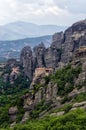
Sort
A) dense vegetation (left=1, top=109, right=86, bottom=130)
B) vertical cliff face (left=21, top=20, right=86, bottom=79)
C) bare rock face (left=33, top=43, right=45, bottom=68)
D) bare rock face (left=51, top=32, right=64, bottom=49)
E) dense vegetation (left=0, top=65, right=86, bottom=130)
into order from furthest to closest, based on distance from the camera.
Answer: bare rock face (left=51, top=32, right=64, bottom=49) → bare rock face (left=33, top=43, right=45, bottom=68) → vertical cliff face (left=21, top=20, right=86, bottom=79) → dense vegetation (left=0, top=65, right=86, bottom=130) → dense vegetation (left=1, top=109, right=86, bottom=130)

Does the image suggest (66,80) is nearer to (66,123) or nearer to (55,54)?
(66,123)

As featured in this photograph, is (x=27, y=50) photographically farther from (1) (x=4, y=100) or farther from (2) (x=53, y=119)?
(2) (x=53, y=119)

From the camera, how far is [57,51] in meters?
138

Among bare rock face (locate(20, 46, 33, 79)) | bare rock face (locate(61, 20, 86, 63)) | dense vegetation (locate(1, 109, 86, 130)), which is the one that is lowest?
dense vegetation (locate(1, 109, 86, 130))

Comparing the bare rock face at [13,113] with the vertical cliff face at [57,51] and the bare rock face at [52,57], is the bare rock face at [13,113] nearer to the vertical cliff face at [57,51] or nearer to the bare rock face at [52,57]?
the vertical cliff face at [57,51]

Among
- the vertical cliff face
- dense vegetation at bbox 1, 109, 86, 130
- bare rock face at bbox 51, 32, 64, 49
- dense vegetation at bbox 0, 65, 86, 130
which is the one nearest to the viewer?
dense vegetation at bbox 1, 109, 86, 130

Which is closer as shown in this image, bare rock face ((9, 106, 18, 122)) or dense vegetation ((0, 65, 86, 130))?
dense vegetation ((0, 65, 86, 130))

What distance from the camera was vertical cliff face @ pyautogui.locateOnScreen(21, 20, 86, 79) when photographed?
13625 cm

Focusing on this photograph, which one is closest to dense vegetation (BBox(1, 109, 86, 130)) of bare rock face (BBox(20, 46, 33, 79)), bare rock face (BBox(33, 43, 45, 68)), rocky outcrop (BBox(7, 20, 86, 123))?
rocky outcrop (BBox(7, 20, 86, 123))

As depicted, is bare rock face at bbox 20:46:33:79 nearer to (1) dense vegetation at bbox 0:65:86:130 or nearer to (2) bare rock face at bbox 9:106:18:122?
(1) dense vegetation at bbox 0:65:86:130

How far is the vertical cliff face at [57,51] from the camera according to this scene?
136 meters

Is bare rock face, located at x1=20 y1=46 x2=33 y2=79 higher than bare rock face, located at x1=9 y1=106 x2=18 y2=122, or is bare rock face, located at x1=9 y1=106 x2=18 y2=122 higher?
bare rock face, located at x1=20 y1=46 x2=33 y2=79

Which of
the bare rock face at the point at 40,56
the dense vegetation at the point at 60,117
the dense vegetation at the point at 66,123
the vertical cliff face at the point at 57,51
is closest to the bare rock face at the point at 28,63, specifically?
the vertical cliff face at the point at 57,51

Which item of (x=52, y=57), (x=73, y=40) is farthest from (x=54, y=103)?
(x=73, y=40)
